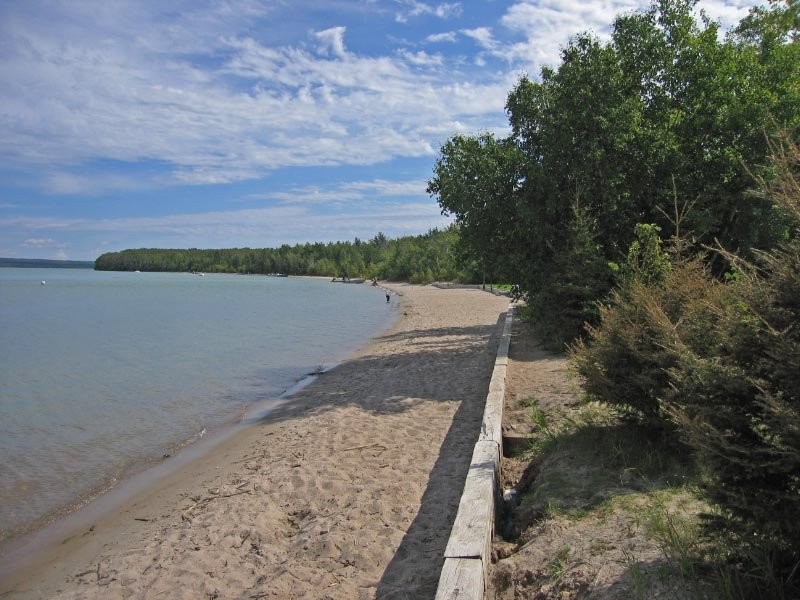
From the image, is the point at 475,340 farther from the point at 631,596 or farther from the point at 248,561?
the point at 631,596

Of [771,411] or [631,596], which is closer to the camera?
[771,411]

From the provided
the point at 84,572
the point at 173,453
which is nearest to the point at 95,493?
the point at 173,453

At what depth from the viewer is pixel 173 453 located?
10.4 m

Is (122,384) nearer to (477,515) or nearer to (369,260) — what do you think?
(477,515)

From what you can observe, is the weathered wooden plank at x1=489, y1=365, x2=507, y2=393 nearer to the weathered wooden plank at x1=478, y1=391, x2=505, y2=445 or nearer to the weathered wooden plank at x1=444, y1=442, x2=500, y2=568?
the weathered wooden plank at x1=478, y1=391, x2=505, y2=445

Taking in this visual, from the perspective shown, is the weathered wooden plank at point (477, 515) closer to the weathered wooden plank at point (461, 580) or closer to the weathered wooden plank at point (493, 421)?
the weathered wooden plank at point (461, 580)

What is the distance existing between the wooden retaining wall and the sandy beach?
1.95 feet

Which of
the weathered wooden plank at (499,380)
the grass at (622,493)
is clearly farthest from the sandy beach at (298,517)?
the grass at (622,493)

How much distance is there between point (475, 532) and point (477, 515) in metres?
0.28

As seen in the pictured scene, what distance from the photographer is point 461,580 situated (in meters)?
3.75

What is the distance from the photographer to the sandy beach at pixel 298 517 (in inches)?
200

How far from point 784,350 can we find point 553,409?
211 inches

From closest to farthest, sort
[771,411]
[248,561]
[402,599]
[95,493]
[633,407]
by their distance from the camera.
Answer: [771,411], [402,599], [248,561], [633,407], [95,493]

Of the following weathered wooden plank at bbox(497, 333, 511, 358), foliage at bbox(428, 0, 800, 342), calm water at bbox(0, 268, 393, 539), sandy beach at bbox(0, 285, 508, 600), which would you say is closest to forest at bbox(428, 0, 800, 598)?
foliage at bbox(428, 0, 800, 342)
